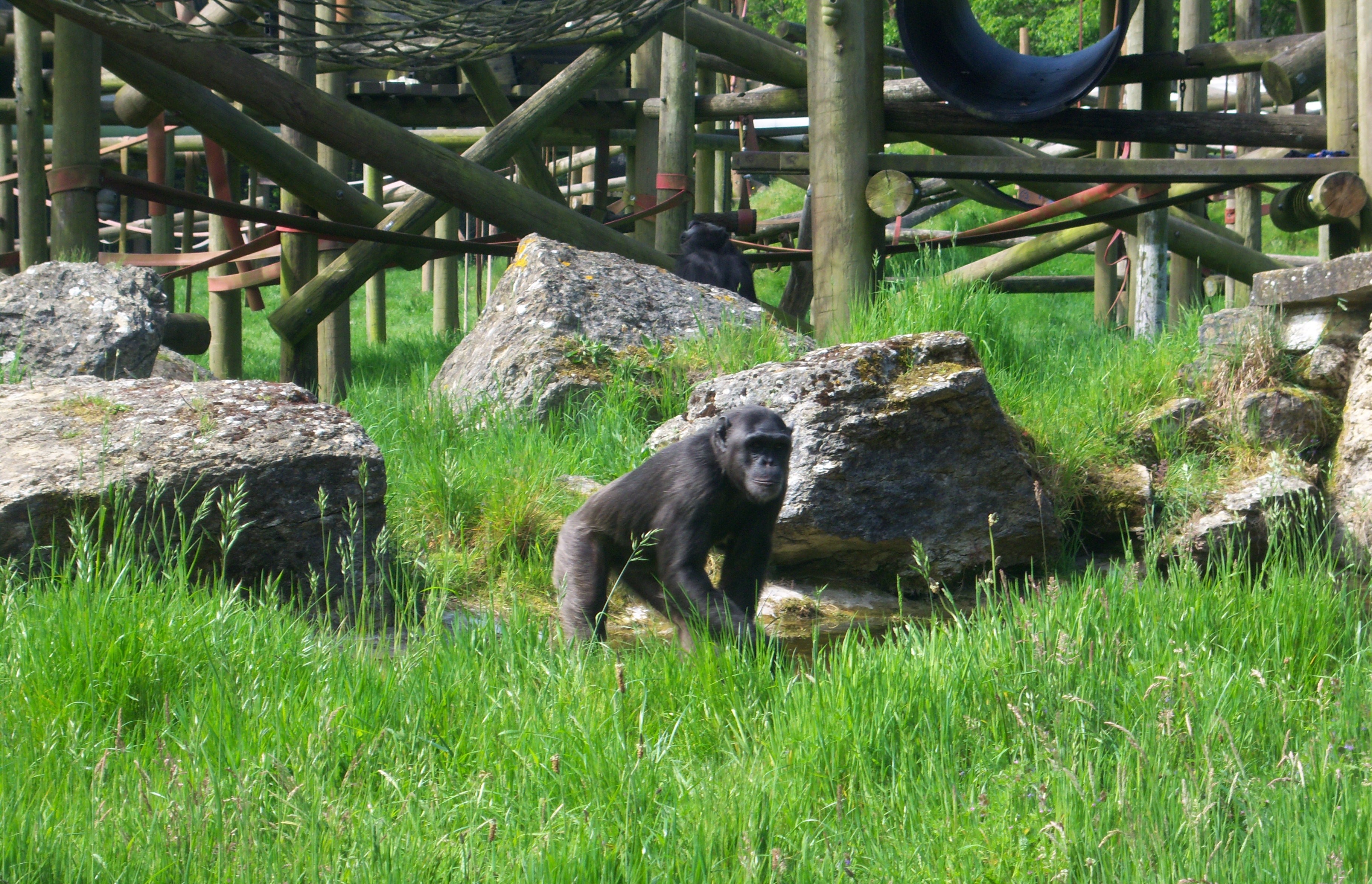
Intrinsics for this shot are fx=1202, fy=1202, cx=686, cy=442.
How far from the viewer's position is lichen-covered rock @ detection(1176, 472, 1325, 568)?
14.9 ft

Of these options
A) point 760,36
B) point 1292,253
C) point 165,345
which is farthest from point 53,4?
point 1292,253

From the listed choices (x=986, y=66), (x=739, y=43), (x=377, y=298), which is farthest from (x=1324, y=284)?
(x=377, y=298)

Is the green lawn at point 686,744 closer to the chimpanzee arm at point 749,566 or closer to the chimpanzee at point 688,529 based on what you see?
the chimpanzee at point 688,529

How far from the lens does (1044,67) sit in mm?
6434

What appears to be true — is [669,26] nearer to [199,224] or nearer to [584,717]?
[584,717]

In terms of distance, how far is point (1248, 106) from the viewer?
10297 mm

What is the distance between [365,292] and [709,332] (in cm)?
1223

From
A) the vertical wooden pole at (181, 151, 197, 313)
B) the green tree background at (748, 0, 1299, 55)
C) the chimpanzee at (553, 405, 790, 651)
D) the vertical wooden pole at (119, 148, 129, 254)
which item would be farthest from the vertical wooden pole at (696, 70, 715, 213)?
the green tree background at (748, 0, 1299, 55)

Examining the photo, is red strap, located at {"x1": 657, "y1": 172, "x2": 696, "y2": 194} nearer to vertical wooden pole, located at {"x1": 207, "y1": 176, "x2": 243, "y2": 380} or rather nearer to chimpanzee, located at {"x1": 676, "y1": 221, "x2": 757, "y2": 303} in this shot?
chimpanzee, located at {"x1": 676, "y1": 221, "x2": 757, "y2": 303}

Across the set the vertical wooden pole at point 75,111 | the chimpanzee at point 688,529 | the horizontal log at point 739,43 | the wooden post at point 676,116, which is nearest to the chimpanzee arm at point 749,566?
the chimpanzee at point 688,529

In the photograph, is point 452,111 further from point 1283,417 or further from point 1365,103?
point 1283,417

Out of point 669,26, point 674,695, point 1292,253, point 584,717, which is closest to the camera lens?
point 584,717

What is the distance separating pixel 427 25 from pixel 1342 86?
13.6 feet

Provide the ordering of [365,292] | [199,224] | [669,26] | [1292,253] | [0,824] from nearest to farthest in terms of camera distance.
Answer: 1. [0,824]
2. [669,26]
3. [1292,253]
4. [365,292]
5. [199,224]
